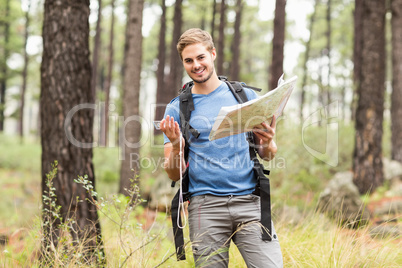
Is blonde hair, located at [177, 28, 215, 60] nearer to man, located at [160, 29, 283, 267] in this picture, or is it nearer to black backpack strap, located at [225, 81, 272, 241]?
man, located at [160, 29, 283, 267]

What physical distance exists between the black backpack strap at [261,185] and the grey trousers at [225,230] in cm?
4

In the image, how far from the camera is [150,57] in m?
37.0

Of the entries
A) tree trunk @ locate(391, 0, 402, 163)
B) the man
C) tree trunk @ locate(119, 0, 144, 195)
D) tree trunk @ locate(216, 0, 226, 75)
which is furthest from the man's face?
tree trunk @ locate(216, 0, 226, 75)

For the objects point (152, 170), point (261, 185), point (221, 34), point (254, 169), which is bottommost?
point (152, 170)

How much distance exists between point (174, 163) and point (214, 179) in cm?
30

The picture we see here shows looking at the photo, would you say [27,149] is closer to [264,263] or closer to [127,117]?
[127,117]

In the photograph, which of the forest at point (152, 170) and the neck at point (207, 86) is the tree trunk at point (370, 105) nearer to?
the forest at point (152, 170)

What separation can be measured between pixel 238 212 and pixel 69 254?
1.70 m

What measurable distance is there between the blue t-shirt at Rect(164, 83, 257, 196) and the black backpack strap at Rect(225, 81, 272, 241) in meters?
0.04

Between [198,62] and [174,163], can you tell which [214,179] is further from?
[198,62]

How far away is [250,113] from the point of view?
2.39 metres

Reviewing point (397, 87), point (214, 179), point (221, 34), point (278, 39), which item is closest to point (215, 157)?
point (214, 179)

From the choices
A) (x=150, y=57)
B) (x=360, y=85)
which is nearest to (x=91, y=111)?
(x=360, y=85)

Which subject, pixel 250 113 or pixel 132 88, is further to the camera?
pixel 132 88
